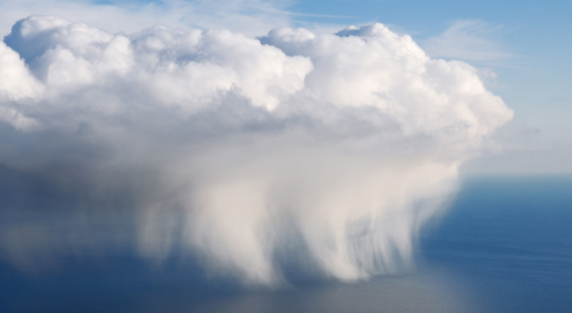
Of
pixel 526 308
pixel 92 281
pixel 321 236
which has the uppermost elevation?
pixel 321 236

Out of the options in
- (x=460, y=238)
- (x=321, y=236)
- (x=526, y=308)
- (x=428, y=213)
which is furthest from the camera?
(x=428, y=213)

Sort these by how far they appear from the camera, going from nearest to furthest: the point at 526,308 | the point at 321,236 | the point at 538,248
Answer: the point at 526,308, the point at 321,236, the point at 538,248

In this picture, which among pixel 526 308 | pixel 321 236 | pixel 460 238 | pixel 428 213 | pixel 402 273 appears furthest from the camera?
pixel 428 213

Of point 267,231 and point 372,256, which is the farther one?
point 267,231

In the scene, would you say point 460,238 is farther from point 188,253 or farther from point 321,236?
point 188,253

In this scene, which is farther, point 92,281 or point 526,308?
point 92,281

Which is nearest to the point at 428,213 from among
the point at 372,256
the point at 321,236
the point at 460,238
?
the point at 460,238

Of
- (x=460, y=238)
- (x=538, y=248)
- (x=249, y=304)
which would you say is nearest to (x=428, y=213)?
(x=460, y=238)

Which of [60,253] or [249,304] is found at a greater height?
[60,253]

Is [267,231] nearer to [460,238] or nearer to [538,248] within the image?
[460,238]
